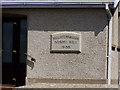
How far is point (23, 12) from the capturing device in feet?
40.5

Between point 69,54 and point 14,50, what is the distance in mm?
1927

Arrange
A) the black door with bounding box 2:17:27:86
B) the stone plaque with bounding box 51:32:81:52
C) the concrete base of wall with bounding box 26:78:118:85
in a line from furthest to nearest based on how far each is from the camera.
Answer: the black door with bounding box 2:17:27:86
the stone plaque with bounding box 51:32:81:52
the concrete base of wall with bounding box 26:78:118:85

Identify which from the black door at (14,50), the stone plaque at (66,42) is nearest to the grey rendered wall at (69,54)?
the stone plaque at (66,42)

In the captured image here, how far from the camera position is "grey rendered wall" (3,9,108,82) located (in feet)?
39.2

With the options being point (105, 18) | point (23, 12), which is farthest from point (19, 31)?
point (105, 18)

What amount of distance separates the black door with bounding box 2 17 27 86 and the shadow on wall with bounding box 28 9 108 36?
0.59 m

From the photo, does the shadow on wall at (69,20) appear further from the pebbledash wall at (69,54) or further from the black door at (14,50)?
the black door at (14,50)

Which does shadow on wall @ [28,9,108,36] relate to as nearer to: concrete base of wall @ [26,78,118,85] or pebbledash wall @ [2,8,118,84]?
pebbledash wall @ [2,8,118,84]

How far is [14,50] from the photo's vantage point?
41.8ft

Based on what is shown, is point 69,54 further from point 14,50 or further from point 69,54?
point 14,50

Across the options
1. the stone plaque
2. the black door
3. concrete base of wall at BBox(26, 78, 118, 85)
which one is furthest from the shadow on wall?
concrete base of wall at BBox(26, 78, 118, 85)

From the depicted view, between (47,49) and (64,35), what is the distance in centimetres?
71

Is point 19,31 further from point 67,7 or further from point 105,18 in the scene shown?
point 105,18

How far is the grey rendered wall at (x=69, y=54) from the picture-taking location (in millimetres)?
11961
